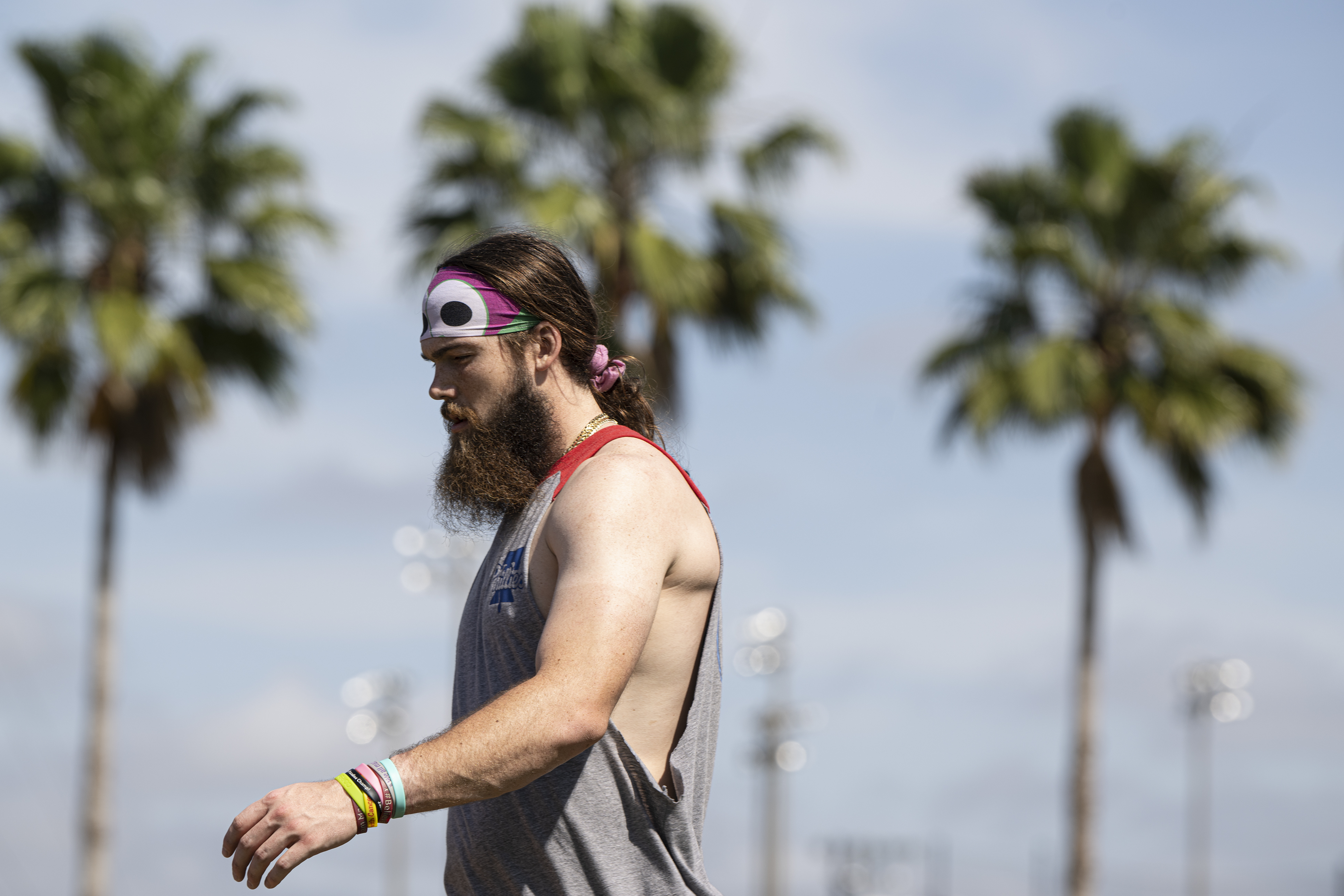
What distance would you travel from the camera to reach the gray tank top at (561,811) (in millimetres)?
2918

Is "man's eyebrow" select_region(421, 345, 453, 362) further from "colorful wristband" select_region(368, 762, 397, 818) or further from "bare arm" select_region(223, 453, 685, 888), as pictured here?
"colorful wristband" select_region(368, 762, 397, 818)

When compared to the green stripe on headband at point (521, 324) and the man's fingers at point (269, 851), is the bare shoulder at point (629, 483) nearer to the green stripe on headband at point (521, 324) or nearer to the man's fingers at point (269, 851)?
the green stripe on headband at point (521, 324)

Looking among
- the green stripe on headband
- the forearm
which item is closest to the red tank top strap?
the green stripe on headband

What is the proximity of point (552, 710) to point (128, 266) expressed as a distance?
15.5m

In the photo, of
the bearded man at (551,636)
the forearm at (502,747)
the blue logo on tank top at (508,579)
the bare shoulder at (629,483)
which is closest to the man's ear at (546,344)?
the bearded man at (551,636)

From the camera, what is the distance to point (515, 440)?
318cm

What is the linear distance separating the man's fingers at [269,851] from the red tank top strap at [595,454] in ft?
2.42

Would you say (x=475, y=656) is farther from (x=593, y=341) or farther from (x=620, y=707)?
(x=593, y=341)

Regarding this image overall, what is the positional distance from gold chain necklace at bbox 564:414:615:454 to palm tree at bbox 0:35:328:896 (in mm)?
14202

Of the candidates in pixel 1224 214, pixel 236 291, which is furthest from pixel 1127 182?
pixel 236 291

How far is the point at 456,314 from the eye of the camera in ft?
10.5

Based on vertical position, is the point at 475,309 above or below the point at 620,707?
above

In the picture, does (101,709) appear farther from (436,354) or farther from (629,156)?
(436,354)

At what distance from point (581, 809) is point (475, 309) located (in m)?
0.91
